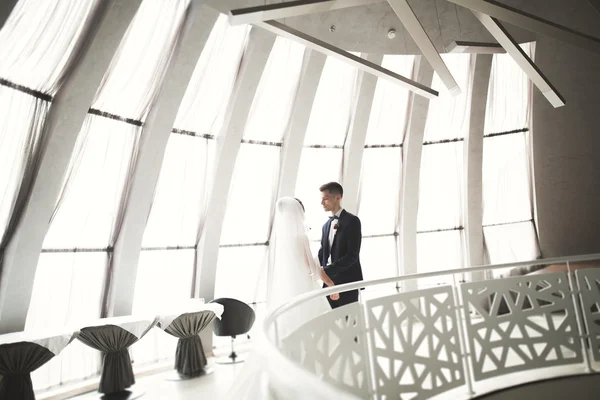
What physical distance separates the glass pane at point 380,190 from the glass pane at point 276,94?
284 centimetres

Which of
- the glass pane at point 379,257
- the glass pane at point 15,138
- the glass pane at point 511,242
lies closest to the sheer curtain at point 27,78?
the glass pane at point 15,138

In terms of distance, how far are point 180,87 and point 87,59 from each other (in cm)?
173

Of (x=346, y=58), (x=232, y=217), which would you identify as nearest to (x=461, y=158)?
(x=232, y=217)

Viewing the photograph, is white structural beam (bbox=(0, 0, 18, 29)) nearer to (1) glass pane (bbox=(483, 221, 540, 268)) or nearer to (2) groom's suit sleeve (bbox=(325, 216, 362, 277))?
(2) groom's suit sleeve (bbox=(325, 216, 362, 277))

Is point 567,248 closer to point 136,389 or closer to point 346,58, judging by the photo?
point 346,58

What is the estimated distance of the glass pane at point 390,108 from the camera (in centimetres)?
1095

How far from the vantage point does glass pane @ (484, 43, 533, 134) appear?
1125 centimetres

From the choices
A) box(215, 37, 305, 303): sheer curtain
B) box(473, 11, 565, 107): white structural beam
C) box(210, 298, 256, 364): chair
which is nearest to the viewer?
box(473, 11, 565, 107): white structural beam

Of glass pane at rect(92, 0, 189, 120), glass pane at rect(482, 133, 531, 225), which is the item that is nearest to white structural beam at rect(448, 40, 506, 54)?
glass pane at rect(92, 0, 189, 120)

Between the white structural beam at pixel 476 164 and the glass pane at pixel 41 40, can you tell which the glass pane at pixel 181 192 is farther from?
the white structural beam at pixel 476 164

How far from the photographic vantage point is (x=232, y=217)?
10.6 metres

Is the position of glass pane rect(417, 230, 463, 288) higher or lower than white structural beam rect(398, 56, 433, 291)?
lower

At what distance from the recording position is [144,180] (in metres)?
8.30

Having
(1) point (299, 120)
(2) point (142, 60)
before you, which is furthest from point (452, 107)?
(2) point (142, 60)
